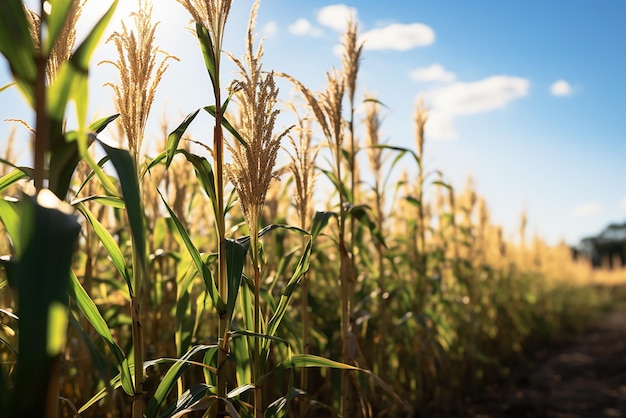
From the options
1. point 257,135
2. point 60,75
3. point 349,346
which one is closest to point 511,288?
point 349,346

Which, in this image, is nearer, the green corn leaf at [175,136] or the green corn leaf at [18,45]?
the green corn leaf at [18,45]

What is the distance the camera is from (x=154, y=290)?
10.8ft

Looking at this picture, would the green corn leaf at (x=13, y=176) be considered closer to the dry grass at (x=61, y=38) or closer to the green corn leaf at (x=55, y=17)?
the dry grass at (x=61, y=38)

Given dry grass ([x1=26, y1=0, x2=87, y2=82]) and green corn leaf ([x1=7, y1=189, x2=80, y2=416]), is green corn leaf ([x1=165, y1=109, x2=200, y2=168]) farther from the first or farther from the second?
green corn leaf ([x1=7, y1=189, x2=80, y2=416])

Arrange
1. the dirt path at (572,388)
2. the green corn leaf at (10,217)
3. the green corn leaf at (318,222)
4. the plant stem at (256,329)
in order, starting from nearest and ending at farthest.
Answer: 1. the green corn leaf at (10,217)
2. the plant stem at (256,329)
3. the green corn leaf at (318,222)
4. the dirt path at (572,388)

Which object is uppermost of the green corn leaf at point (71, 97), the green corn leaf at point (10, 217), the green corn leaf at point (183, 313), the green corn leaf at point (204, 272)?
the green corn leaf at point (71, 97)

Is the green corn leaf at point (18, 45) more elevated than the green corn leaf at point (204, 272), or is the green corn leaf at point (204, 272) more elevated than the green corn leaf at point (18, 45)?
the green corn leaf at point (18, 45)

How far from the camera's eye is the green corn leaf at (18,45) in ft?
4.01

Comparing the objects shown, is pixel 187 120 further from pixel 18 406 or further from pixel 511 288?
pixel 511 288

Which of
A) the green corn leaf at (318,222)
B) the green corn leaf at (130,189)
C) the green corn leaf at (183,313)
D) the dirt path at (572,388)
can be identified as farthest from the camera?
the dirt path at (572,388)

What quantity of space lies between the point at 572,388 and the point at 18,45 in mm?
5964

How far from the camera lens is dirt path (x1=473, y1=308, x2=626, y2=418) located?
4602 millimetres

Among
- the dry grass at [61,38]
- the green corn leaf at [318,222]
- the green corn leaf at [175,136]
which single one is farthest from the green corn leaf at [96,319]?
the green corn leaf at [318,222]

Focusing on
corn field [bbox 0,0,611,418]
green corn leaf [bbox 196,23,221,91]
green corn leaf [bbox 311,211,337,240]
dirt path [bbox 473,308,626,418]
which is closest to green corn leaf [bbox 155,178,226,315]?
corn field [bbox 0,0,611,418]
